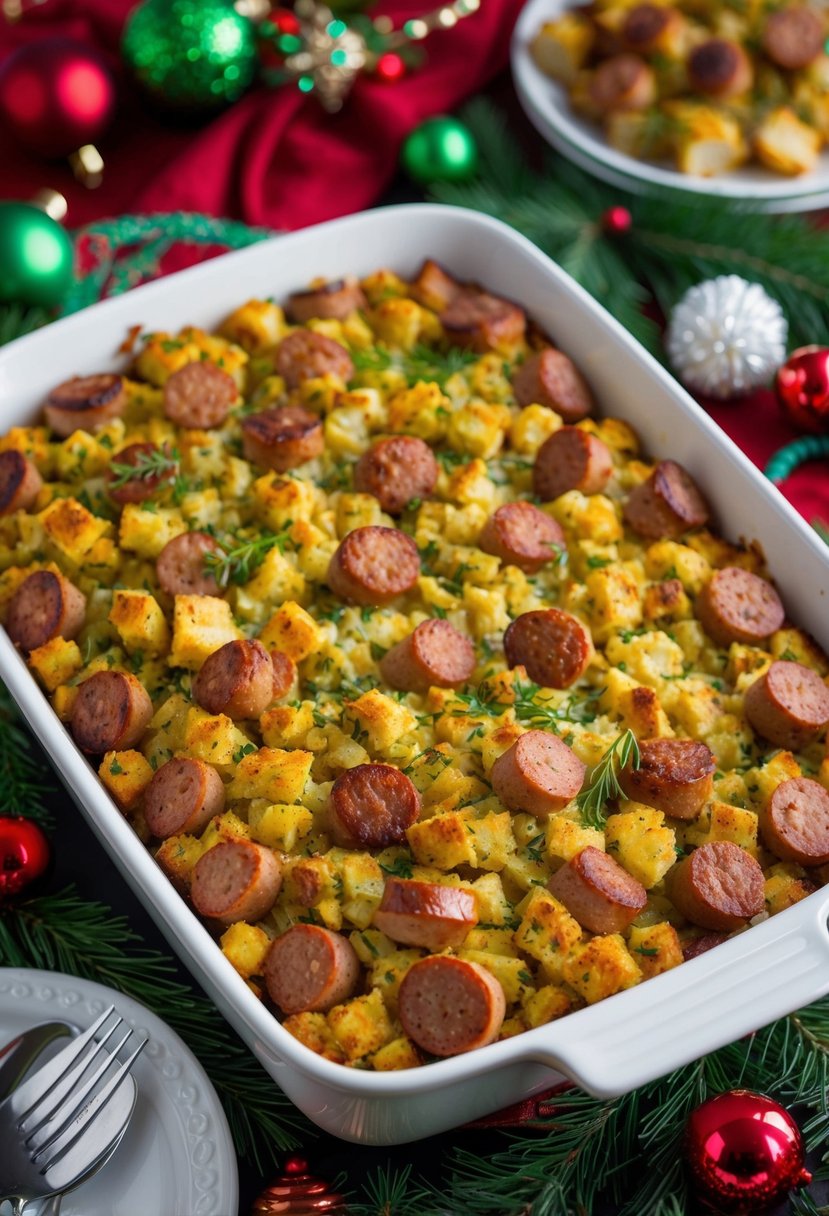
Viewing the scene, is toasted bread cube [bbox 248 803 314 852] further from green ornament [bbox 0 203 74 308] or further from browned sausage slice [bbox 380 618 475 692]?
green ornament [bbox 0 203 74 308]

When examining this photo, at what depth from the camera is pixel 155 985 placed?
2506 millimetres

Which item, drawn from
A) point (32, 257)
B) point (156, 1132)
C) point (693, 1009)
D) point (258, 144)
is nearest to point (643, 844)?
point (693, 1009)

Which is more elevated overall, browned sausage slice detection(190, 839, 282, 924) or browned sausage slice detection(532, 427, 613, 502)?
browned sausage slice detection(190, 839, 282, 924)

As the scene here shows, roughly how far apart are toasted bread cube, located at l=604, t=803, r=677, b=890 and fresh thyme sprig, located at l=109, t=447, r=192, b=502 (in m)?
1.10

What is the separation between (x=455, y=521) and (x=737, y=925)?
0.97 metres

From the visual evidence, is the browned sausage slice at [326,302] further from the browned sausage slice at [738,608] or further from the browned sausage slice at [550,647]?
the browned sausage slice at [738,608]

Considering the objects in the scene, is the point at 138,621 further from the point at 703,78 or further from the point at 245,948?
the point at 703,78

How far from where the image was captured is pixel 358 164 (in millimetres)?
3873

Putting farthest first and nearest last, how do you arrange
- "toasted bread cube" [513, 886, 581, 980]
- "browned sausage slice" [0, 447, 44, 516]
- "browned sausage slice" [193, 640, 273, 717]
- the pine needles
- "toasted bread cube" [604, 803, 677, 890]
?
the pine needles, "browned sausage slice" [0, 447, 44, 516], "browned sausage slice" [193, 640, 273, 717], "toasted bread cube" [604, 803, 677, 890], "toasted bread cube" [513, 886, 581, 980]

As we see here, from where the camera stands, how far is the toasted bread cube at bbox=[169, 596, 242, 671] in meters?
2.42

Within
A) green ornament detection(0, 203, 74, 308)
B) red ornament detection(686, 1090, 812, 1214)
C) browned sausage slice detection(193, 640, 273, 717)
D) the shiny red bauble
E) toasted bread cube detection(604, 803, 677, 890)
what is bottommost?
red ornament detection(686, 1090, 812, 1214)

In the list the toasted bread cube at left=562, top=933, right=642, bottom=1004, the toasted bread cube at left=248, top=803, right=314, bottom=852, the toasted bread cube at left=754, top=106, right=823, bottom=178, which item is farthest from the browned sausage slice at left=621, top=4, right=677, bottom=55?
the toasted bread cube at left=562, top=933, right=642, bottom=1004

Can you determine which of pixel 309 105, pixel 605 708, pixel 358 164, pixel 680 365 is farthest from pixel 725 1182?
pixel 309 105

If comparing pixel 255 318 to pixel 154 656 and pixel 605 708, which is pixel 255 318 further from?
pixel 605 708
